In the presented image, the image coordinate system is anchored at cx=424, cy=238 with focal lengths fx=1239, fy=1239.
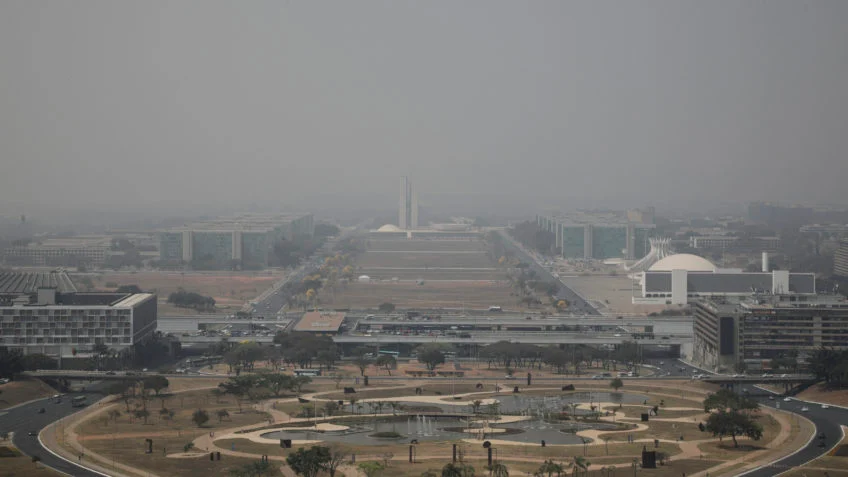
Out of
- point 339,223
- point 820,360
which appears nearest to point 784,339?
point 820,360

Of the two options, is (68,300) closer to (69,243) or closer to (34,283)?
(34,283)

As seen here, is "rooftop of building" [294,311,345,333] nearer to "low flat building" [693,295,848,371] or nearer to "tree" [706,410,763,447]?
"low flat building" [693,295,848,371]

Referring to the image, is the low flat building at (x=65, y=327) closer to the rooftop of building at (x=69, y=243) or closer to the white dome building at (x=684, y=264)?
the white dome building at (x=684, y=264)

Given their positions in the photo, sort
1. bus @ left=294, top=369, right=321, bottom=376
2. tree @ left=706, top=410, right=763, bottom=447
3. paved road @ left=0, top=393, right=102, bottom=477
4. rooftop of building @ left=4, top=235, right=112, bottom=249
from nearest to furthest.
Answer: paved road @ left=0, top=393, right=102, bottom=477 → tree @ left=706, top=410, right=763, bottom=447 → bus @ left=294, top=369, right=321, bottom=376 → rooftop of building @ left=4, top=235, right=112, bottom=249

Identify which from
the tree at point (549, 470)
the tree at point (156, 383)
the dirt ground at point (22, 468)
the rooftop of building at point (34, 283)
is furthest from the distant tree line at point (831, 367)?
the rooftop of building at point (34, 283)

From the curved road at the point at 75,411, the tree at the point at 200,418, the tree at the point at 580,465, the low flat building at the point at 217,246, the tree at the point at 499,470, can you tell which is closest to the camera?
the tree at the point at 499,470

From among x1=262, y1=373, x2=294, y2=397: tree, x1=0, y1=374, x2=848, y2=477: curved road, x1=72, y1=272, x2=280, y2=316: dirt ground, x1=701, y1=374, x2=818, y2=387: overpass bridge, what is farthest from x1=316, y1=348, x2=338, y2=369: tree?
x1=72, y1=272, x2=280, y2=316: dirt ground

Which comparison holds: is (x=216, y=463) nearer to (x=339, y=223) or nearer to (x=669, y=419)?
(x=669, y=419)
